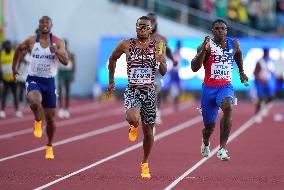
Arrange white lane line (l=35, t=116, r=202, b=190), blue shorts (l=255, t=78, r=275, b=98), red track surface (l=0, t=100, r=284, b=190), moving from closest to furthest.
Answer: red track surface (l=0, t=100, r=284, b=190), white lane line (l=35, t=116, r=202, b=190), blue shorts (l=255, t=78, r=275, b=98)

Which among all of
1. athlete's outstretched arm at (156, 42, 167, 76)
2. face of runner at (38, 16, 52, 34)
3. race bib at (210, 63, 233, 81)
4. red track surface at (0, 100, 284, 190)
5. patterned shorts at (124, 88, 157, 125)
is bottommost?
red track surface at (0, 100, 284, 190)

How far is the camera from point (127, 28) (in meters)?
39.4

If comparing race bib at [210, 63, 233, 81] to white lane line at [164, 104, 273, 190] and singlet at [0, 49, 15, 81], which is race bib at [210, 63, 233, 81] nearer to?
white lane line at [164, 104, 273, 190]

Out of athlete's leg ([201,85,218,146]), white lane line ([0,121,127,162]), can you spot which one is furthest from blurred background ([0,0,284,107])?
athlete's leg ([201,85,218,146])

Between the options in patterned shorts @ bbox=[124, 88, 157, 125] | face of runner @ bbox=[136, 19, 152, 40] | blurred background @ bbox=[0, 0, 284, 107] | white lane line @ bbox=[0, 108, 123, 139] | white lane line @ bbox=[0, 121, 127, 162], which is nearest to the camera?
face of runner @ bbox=[136, 19, 152, 40]

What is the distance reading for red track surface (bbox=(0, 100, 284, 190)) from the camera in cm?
1273

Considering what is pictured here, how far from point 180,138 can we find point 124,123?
502 cm

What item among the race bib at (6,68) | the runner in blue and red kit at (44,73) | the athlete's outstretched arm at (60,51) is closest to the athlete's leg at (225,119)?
the athlete's outstretched arm at (60,51)

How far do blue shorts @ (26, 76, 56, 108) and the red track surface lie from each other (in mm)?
876

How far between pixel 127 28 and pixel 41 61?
23.3 metres

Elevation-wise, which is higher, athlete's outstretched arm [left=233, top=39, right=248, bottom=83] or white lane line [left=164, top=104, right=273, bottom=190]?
athlete's outstretched arm [left=233, top=39, right=248, bottom=83]

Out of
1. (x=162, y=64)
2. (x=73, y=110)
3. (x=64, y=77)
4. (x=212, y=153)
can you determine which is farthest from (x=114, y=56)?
(x=73, y=110)

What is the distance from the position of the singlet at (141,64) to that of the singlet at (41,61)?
10.0ft

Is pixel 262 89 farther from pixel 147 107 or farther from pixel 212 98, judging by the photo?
pixel 147 107
